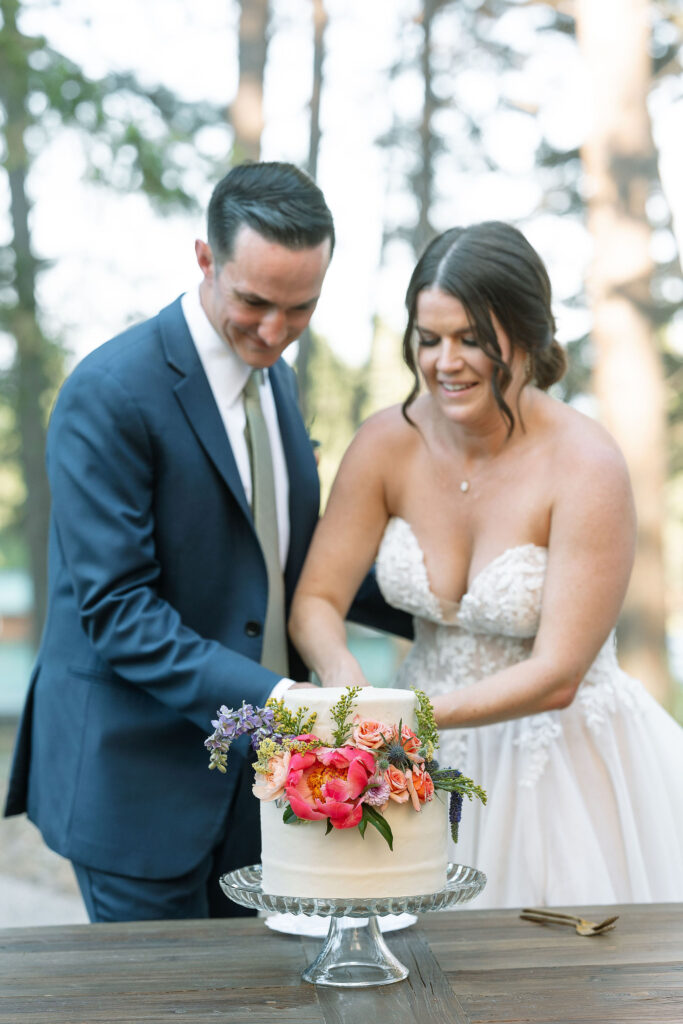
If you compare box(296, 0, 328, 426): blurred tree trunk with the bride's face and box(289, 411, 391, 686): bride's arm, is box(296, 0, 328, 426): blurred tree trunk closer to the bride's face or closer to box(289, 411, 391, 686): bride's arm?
box(289, 411, 391, 686): bride's arm

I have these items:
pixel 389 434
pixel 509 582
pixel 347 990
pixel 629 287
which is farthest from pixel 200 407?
pixel 629 287

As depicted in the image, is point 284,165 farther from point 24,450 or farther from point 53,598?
point 24,450

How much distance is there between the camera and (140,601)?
2521 mm

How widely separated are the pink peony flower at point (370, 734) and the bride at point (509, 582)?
891 millimetres

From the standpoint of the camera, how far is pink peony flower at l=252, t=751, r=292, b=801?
5.51ft

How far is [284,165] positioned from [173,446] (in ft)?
2.30

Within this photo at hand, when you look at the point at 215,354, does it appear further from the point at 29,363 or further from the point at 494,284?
the point at 29,363

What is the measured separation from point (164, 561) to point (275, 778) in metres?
1.07

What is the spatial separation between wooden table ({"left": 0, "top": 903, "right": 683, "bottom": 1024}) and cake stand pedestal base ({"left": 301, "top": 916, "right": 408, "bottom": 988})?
2 centimetres

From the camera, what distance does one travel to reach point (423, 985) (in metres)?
Answer: 1.85

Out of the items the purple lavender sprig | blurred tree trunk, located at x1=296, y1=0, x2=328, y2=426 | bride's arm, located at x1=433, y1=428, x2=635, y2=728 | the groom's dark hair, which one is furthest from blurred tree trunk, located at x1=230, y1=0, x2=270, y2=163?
the purple lavender sprig

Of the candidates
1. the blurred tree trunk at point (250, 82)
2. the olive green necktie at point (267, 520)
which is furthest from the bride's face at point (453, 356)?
the blurred tree trunk at point (250, 82)

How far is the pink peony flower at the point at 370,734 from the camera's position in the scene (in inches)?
66.4

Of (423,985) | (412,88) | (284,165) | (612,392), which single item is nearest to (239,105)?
(612,392)
